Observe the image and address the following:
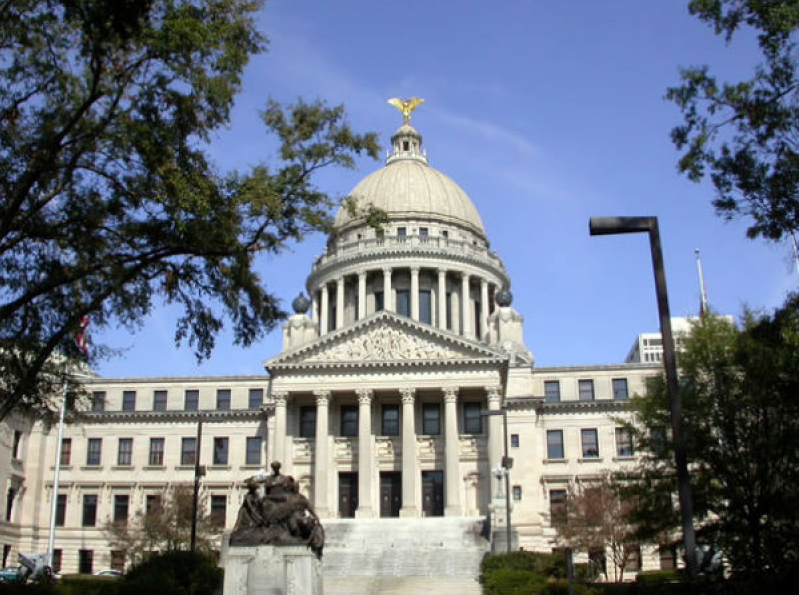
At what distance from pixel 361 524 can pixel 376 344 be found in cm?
1313

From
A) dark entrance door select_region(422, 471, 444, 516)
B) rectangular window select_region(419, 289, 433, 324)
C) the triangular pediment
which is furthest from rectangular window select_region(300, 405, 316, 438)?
rectangular window select_region(419, 289, 433, 324)

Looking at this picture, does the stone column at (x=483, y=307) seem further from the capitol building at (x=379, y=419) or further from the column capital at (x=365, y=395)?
the column capital at (x=365, y=395)

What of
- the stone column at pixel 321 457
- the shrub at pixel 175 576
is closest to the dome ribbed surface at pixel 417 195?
the stone column at pixel 321 457

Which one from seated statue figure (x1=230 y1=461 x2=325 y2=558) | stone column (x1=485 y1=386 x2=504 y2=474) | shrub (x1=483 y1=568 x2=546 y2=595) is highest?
stone column (x1=485 y1=386 x2=504 y2=474)

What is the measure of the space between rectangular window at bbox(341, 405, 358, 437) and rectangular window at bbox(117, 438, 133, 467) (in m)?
19.3

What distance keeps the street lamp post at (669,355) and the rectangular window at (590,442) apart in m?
59.0

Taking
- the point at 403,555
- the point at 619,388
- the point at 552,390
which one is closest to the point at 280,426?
the point at 403,555

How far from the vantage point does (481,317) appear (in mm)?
86875

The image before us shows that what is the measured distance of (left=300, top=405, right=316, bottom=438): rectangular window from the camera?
2633 inches

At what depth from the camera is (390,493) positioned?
212 ft

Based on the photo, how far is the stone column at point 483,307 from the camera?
85750mm

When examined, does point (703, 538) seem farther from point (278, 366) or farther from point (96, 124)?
point (278, 366)

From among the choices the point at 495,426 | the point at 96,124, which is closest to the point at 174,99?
the point at 96,124

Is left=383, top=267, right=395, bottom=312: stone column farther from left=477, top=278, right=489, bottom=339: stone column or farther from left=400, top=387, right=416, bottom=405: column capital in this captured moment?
left=400, top=387, right=416, bottom=405: column capital
